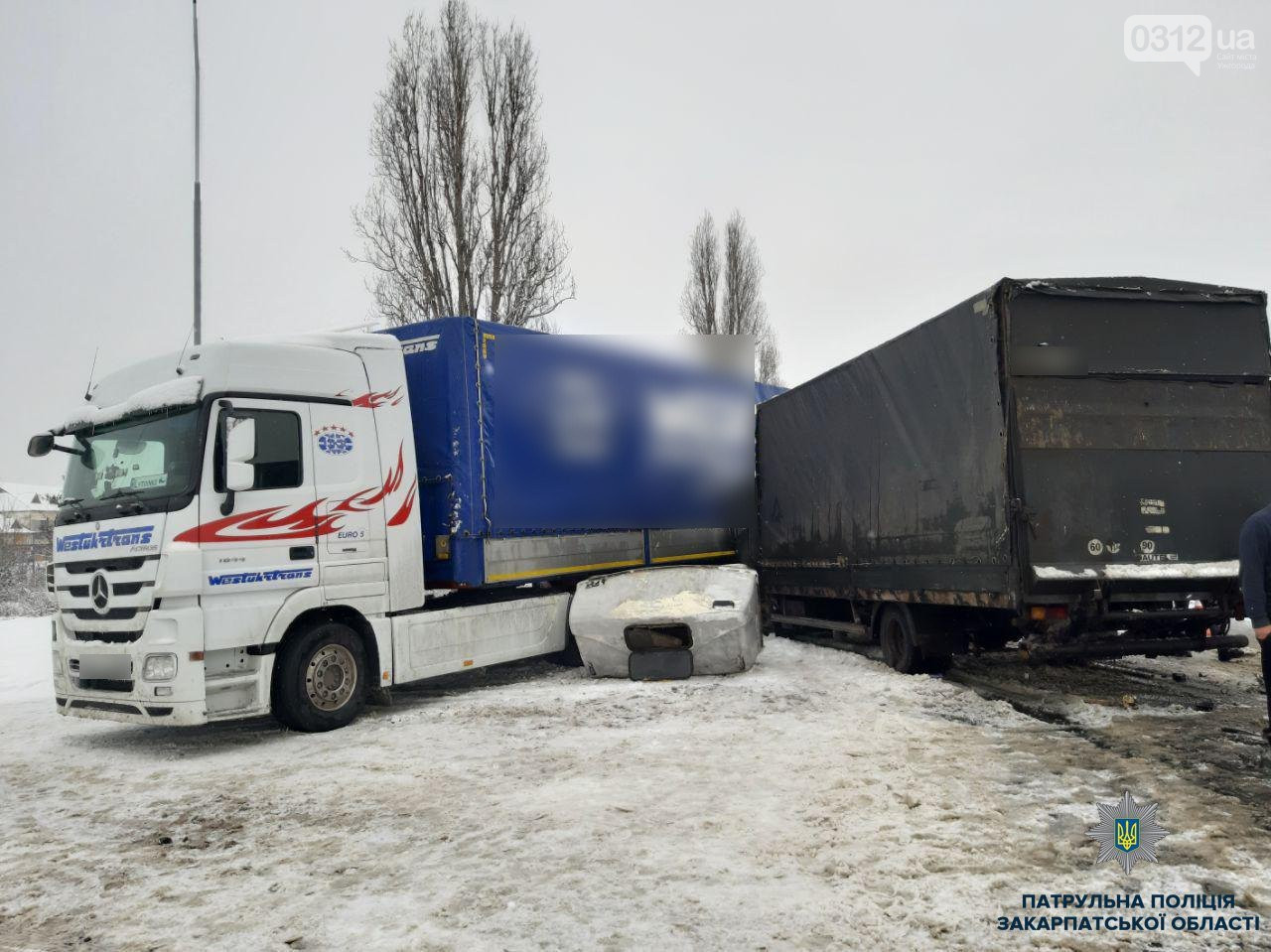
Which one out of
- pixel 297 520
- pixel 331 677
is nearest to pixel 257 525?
pixel 297 520

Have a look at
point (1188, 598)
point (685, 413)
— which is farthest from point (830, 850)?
point (685, 413)

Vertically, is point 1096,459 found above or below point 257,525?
above

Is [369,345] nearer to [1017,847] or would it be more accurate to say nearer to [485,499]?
[485,499]

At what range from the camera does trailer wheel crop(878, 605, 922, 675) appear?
8.77 m

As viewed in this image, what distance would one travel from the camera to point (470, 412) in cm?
877

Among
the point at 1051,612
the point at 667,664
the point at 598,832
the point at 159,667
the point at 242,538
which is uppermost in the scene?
the point at 242,538

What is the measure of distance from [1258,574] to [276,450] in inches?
277

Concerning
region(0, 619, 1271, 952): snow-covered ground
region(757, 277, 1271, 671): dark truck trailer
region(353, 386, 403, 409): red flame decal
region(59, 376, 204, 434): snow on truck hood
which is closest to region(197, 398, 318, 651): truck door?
region(59, 376, 204, 434): snow on truck hood

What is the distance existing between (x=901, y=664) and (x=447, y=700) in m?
4.60

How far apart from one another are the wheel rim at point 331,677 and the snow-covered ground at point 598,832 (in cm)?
33

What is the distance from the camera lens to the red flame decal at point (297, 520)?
6.70 metres

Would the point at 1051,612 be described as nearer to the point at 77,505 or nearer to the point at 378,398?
the point at 378,398

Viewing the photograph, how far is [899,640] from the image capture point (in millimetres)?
9195

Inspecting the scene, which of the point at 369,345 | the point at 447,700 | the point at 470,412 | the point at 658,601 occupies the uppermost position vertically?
the point at 369,345
